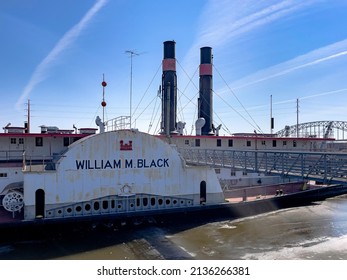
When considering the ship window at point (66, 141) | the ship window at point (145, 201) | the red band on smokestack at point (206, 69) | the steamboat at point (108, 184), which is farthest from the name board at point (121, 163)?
the red band on smokestack at point (206, 69)

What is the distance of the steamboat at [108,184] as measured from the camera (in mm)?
16766

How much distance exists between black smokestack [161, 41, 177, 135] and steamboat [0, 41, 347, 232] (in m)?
9.86

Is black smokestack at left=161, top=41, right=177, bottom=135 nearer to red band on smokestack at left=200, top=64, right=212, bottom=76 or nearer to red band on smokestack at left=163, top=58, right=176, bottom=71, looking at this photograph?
red band on smokestack at left=163, top=58, right=176, bottom=71

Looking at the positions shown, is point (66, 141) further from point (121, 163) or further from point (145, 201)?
point (145, 201)

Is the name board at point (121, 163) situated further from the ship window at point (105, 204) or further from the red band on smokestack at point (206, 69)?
the red band on smokestack at point (206, 69)

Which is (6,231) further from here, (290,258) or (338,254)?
(338,254)

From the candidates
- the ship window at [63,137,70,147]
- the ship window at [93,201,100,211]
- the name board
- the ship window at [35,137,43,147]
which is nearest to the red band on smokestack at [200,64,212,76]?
the ship window at [63,137,70,147]

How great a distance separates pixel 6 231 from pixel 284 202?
17.7 m

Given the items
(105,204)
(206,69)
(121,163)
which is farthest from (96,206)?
(206,69)

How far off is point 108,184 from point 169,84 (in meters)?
17.5

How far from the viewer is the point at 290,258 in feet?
46.7

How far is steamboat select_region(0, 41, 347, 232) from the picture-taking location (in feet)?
55.0

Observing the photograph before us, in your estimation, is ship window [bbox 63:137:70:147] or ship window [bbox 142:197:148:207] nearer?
ship window [bbox 142:197:148:207]

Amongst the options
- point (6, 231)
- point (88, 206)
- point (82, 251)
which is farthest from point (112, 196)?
point (6, 231)
